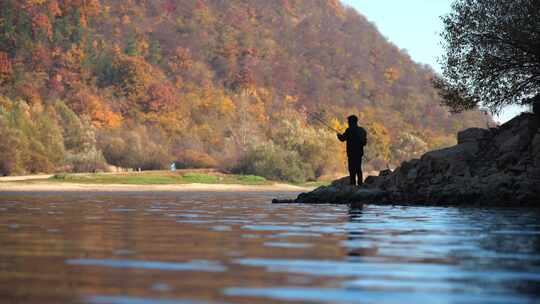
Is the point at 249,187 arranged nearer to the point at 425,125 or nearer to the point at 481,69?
the point at 481,69

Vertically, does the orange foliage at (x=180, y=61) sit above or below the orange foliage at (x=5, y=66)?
above

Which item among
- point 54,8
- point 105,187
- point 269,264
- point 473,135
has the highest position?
point 54,8

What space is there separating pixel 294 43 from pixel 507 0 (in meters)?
127

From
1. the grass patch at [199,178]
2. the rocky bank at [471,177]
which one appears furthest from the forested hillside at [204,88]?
the rocky bank at [471,177]

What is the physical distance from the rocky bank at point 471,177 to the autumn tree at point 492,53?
7.72 ft

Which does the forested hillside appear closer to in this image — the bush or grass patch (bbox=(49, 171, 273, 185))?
the bush

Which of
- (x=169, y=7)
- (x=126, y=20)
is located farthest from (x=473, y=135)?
(x=169, y=7)

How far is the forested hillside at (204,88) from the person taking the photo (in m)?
93.8

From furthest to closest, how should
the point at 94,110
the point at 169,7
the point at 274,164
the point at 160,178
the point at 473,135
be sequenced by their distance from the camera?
the point at 169,7 < the point at 94,110 < the point at 274,164 < the point at 160,178 < the point at 473,135

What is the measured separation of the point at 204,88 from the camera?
131 metres

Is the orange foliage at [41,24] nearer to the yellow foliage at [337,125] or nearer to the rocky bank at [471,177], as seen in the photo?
the yellow foliage at [337,125]

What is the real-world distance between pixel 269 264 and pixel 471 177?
70.9ft

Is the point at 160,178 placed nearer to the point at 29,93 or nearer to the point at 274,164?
the point at 274,164

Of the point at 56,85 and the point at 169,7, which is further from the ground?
the point at 169,7
